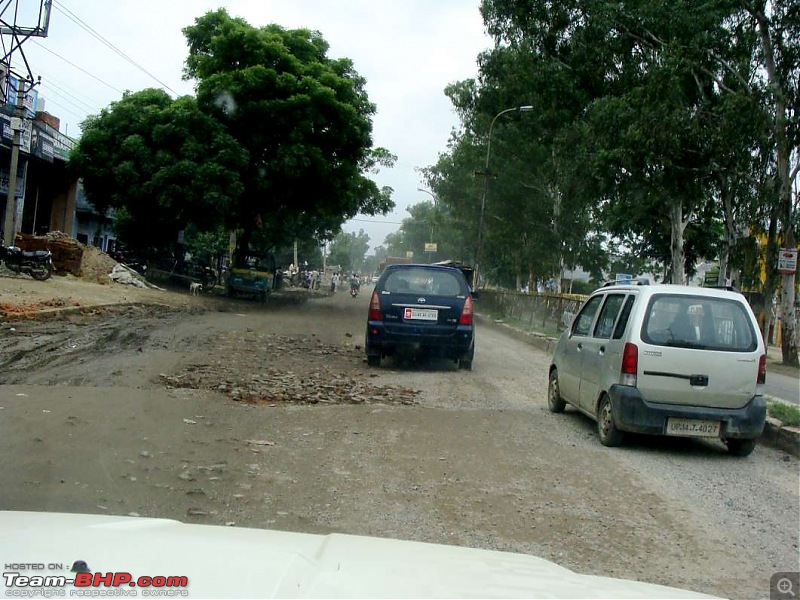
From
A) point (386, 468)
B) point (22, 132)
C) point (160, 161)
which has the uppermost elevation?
point (22, 132)

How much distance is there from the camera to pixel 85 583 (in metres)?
1.88

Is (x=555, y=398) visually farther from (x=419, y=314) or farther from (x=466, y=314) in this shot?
(x=419, y=314)

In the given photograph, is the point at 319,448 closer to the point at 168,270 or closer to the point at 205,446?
the point at 205,446

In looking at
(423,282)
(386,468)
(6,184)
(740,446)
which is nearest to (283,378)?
(423,282)

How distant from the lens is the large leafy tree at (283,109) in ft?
89.4

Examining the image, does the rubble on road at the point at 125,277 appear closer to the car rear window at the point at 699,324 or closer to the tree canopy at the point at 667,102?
the tree canopy at the point at 667,102

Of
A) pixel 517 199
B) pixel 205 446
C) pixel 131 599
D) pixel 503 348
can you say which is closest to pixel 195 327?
pixel 503 348

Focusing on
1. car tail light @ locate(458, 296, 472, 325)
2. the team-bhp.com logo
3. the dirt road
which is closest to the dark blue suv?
car tail light @ locate(458, 296, 472, 325)

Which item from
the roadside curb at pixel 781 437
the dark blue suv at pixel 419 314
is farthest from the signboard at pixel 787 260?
the roadside curb at pixel 781 437

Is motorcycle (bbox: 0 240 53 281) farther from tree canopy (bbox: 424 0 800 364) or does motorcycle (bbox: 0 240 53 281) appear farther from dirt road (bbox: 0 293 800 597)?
tree canopy (bbox: 424 0 800 364)

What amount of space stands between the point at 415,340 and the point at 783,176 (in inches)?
564

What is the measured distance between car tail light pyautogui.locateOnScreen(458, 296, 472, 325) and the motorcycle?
633 inches

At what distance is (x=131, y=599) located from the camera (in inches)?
72.5

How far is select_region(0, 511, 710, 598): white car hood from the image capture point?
195 cm
